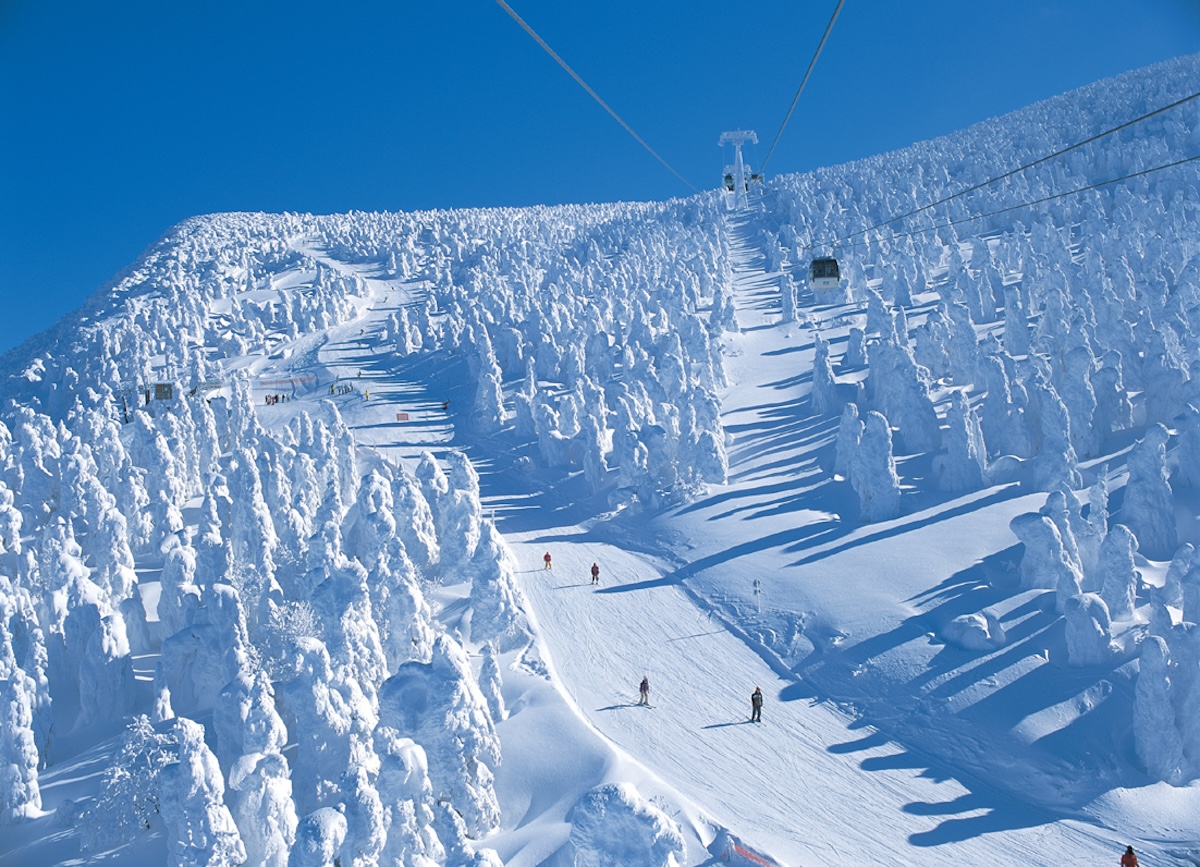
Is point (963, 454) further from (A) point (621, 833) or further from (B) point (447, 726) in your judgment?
(A) point (621, 833)

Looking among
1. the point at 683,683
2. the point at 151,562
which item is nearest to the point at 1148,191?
the point at 683,683

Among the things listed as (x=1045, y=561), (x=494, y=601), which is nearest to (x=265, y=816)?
(x=494, y=601)

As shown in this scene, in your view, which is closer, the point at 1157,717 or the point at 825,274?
the point at 1157,717

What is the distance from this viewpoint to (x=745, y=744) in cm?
2283

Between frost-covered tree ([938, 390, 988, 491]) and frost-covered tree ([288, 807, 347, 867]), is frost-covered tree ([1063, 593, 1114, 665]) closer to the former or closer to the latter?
frost-covered tree ([938, 390, 988, 491])

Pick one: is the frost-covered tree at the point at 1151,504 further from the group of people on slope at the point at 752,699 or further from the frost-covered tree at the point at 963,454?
the group of people on slope at the point at 752,699

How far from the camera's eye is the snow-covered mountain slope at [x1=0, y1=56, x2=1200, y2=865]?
19.0m

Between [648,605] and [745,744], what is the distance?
10.0 m

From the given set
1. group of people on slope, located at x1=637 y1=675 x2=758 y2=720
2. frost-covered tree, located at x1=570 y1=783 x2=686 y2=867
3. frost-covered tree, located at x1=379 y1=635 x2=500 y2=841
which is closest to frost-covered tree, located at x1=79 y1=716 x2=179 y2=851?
frost-covered tree, located at x1=379 y1=635 x2=500 y2=841

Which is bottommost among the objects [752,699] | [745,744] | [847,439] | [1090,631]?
[745,744]

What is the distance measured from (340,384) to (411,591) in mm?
53460

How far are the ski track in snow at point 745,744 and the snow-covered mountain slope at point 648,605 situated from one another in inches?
4.8

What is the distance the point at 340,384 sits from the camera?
7525cm

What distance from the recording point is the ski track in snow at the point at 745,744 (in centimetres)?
1850
